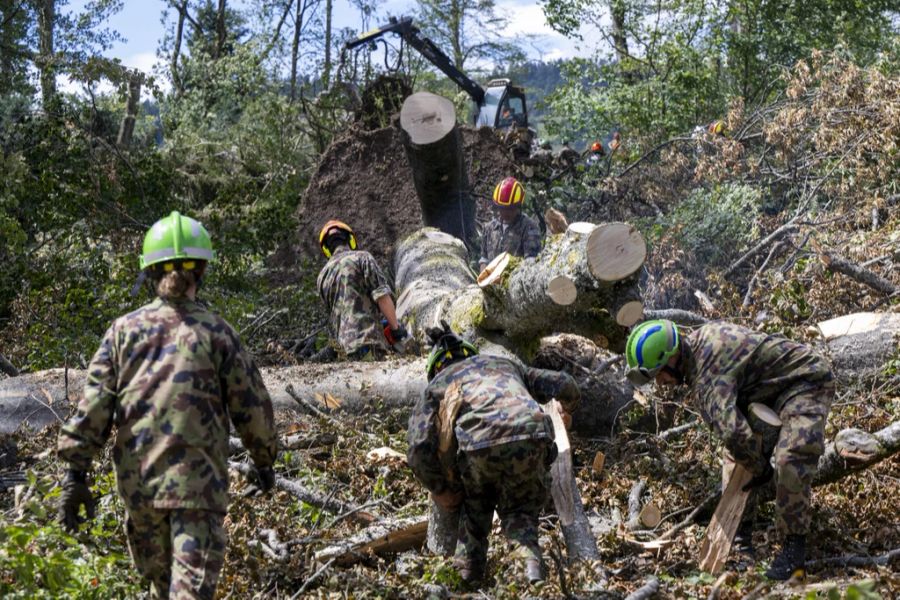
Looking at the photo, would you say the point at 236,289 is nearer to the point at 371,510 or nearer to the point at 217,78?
the point at 371,510

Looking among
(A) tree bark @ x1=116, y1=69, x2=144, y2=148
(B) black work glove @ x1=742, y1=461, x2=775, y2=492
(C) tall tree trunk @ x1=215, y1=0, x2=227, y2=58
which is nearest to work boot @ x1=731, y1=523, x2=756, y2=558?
(B) black work glove @ x1=742, y1=461, x2=775, y2=492

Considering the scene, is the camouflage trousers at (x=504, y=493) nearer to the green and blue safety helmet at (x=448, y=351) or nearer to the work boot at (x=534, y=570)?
the work boot at (x=534, y=570)

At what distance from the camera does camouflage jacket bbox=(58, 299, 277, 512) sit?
3.93 m

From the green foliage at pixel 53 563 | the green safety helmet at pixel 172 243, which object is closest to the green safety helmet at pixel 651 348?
the green safety helmet at pixel 172 243

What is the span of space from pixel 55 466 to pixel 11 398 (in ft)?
4.06

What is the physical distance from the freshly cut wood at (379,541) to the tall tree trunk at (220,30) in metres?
20.6

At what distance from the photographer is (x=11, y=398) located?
739 cm

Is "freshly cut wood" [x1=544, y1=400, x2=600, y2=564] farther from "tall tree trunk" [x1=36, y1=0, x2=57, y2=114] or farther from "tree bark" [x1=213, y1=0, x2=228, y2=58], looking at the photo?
"tree bark" [x1=213, y1=0, x2=228, y2=58]

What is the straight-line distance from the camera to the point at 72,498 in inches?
159

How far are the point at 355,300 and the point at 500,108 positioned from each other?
7.38 meters

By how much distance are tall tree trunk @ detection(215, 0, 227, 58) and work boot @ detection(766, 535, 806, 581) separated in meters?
21.6

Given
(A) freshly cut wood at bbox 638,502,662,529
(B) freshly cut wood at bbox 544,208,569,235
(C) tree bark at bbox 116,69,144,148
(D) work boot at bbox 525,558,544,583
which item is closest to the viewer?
Answer: (D) work boot at bbox 525,558,544,583

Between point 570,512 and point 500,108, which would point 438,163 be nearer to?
point 570,512

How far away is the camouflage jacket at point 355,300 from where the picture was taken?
8773 millimetres
